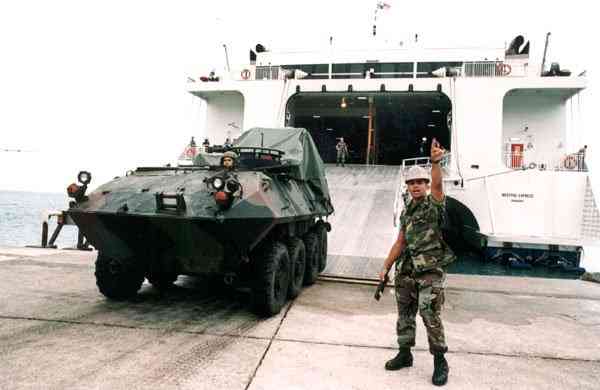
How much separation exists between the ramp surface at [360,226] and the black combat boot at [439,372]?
4256 mm

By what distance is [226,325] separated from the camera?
5203 millimetres

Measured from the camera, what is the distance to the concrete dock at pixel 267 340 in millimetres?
3736

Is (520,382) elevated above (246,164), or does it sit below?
below

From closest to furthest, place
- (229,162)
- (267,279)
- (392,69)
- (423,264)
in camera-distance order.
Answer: (423,264)
(267,279)
(229,162)
(392,69)

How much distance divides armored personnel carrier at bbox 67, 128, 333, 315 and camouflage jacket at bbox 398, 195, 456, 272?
5.43ft

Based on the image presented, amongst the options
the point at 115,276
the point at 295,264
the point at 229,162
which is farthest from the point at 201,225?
the point at 295,264

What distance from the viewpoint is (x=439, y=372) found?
12.3 ft

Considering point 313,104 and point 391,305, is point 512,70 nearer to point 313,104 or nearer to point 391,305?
point 313,104

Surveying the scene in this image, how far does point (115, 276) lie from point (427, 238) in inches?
154

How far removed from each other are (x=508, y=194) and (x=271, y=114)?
8.33m

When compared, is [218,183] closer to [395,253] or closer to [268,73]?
[395,253]

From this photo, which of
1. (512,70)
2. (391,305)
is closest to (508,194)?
(512,70)

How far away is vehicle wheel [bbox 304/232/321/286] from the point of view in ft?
24.5

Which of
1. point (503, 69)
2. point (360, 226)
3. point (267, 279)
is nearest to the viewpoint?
point (267, 279)
